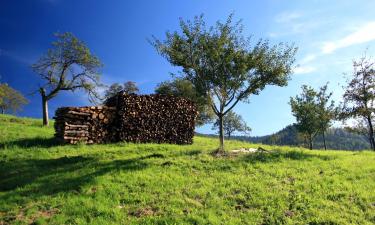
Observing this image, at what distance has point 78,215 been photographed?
14148 millimetres

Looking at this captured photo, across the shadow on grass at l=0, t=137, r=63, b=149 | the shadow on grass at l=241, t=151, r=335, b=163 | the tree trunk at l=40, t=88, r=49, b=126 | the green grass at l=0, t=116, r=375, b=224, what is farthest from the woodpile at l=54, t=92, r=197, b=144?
the tree trunk at l=40, t=88, r=49, b=126

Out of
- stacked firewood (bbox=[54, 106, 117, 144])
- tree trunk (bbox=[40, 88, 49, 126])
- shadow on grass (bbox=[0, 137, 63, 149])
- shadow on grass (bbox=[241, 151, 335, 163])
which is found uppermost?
tree trunk (bbox=[40, 88, 49, 126])

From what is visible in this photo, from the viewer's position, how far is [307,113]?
60.2 m

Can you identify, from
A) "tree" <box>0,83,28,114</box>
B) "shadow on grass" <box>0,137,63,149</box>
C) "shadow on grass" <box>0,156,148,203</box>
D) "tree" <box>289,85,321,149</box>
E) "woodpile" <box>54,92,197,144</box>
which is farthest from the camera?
"tree" <box>0,83,28,114</box>

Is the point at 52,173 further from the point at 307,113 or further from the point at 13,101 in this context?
the point at 13,101

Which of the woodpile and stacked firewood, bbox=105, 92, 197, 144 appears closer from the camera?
the woodpile

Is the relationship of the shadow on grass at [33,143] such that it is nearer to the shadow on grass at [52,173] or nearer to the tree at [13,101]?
the shadow on grass at [52,173]

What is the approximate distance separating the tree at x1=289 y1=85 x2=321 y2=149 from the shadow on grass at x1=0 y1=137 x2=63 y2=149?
136 ft

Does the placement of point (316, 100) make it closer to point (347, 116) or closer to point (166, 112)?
point (347, 116)

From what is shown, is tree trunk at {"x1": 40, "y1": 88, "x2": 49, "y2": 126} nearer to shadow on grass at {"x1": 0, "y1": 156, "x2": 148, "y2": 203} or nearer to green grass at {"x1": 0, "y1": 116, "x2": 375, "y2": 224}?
green grass at {"x1": 0, "y1": 116, "x2": 375, "y2": 224}

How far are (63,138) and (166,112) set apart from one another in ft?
30.4

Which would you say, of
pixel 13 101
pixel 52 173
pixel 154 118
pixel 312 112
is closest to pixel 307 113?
pixel 312 112

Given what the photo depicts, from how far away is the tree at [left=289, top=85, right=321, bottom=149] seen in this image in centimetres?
5985

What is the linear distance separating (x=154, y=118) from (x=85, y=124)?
604 cm
